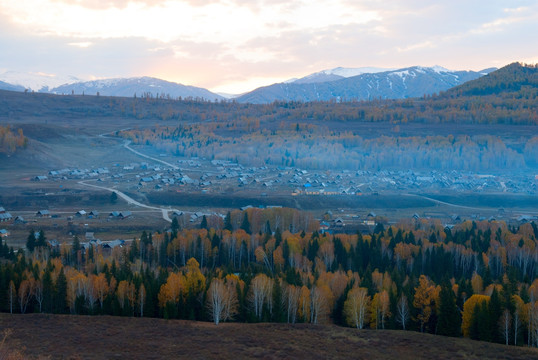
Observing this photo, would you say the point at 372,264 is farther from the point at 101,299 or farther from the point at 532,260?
the point at 101,299

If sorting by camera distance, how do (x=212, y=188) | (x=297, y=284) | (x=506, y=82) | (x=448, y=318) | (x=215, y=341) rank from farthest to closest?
(x=506, y=82) < (x=212, y=188) < (x=297, y=284) < (x=448, y=318) < (x=215, y=341)

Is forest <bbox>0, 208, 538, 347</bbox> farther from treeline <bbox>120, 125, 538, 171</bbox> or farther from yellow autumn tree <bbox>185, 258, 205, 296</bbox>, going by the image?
treeline <bbox>120, 125, 538, 171</bbox>

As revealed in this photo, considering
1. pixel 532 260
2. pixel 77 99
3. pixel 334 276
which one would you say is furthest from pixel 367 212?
pixel 77 99

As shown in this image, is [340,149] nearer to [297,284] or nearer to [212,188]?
[212,188]

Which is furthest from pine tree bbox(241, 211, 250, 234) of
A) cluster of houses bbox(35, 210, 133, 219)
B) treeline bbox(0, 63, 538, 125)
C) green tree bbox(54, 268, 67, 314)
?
treeline bbox(0, 63, 538, 125)

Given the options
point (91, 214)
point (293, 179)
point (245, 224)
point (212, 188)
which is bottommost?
point (91, 214)

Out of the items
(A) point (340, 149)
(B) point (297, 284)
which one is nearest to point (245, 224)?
(B) point (297, 284)
